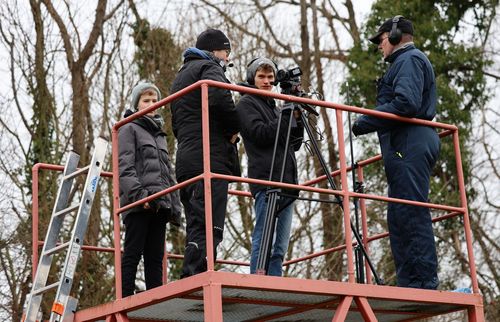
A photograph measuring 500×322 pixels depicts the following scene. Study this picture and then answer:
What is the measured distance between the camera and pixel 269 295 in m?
7.94

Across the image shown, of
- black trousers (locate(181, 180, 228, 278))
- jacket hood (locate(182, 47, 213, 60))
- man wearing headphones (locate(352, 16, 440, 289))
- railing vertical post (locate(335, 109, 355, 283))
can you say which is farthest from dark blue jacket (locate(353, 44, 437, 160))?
black trousers (locate(181, 180, 228, 278))

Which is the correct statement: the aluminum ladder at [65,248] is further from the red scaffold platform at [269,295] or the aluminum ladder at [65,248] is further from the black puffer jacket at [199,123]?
the black puffer jacket at [199,123]

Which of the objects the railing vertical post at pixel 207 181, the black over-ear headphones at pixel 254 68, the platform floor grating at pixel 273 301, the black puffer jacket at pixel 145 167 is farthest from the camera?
the black over-ear headphones at pixel 254 68

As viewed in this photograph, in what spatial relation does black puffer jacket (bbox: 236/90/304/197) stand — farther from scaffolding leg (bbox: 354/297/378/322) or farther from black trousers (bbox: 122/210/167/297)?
scaffolding leg (bbox: 354/297/378/322)

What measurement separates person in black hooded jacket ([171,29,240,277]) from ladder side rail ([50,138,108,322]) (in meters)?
0.84

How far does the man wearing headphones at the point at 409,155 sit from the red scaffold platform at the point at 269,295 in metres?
0.12

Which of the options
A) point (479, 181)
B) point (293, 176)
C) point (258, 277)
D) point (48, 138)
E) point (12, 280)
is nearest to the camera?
point (258, 277)

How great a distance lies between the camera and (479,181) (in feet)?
76.6

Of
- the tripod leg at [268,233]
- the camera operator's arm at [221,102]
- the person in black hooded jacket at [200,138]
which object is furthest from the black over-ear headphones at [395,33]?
the tripod leg at [268,233]

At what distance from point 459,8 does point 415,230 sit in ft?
52.9

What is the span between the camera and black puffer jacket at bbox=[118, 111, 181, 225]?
27.2ft

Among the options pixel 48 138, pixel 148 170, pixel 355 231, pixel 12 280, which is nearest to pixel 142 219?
pixel 148 170

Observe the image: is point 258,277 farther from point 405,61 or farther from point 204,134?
point 405,61

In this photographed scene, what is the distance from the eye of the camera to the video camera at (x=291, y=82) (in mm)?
8227
